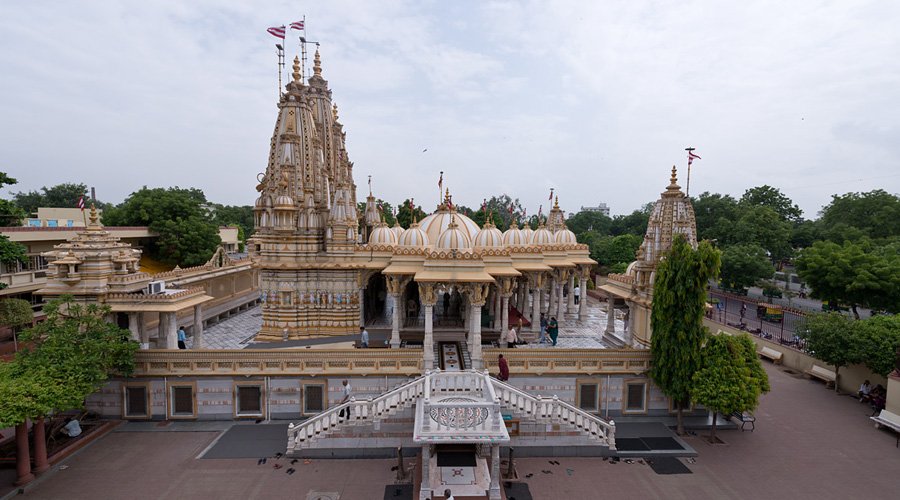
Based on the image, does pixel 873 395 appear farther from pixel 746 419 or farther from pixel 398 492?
pixel 398 492

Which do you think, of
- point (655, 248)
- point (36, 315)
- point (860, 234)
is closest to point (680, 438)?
point (655, 248)

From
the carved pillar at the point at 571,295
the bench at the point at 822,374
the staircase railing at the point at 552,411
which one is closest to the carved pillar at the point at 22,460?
the staircase railing at the point at 552,411

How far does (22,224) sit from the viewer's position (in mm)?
38031

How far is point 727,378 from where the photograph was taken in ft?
54.5

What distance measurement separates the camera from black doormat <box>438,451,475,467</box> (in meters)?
14.6

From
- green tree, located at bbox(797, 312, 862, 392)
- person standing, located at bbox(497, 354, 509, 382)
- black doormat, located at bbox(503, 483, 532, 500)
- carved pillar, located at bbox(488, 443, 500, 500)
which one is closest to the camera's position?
carved pillar, located at bbox(488, 443, 500, 500)

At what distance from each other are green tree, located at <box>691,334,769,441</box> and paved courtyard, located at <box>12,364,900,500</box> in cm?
197

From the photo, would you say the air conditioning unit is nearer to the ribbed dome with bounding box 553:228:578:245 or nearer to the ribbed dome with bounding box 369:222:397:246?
the ribbed dome with bounding box 369:222:397:246

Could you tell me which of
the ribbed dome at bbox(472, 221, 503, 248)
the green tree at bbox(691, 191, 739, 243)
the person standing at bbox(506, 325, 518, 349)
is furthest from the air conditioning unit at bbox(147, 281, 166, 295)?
the green tree at bbox(691, 191, 739, 243)

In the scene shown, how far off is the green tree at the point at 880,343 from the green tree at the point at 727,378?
7.08 metres

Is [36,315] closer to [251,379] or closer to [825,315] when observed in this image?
[251,379]

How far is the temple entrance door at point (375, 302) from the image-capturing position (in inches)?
1145

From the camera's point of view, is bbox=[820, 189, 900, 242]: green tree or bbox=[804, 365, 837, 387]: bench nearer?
bbox=[804, 365, 837, 387]: bench

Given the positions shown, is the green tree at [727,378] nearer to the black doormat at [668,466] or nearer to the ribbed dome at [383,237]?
the black doormat at [668,466]
